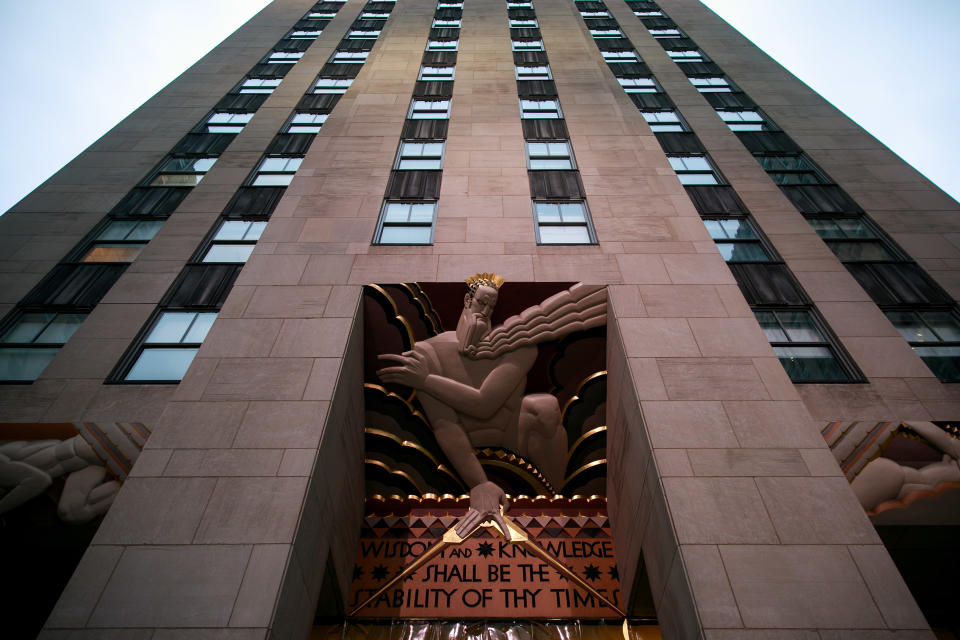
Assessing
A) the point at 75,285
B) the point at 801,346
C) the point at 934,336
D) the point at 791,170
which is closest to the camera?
the point at 801,346

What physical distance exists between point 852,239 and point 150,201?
66.9ft

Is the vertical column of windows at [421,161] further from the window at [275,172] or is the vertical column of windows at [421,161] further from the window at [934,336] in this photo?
the window at [934,336]

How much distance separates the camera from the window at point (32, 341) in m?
10.7

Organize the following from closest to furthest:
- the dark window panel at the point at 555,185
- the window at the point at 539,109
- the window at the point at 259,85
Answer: the dark window panel at the point at 555,185
the window at the point at 539,109
the window at the point at 259,85

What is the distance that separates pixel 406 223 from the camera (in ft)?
43.5

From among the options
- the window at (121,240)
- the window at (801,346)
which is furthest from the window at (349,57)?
the window at (801,346)

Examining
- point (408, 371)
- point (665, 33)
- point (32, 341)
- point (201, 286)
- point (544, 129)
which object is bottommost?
point (32, 341)

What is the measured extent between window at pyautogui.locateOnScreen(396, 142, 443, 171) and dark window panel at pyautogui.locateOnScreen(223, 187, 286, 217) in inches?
153

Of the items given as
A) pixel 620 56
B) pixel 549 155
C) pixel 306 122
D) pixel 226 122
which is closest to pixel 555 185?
pixel 549 155

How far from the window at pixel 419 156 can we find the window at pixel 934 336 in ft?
41.1

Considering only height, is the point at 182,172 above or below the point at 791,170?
below

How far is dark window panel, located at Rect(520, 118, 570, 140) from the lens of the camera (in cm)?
1722

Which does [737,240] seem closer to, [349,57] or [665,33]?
[349,57]

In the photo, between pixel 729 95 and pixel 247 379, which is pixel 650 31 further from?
pixel 247 379
